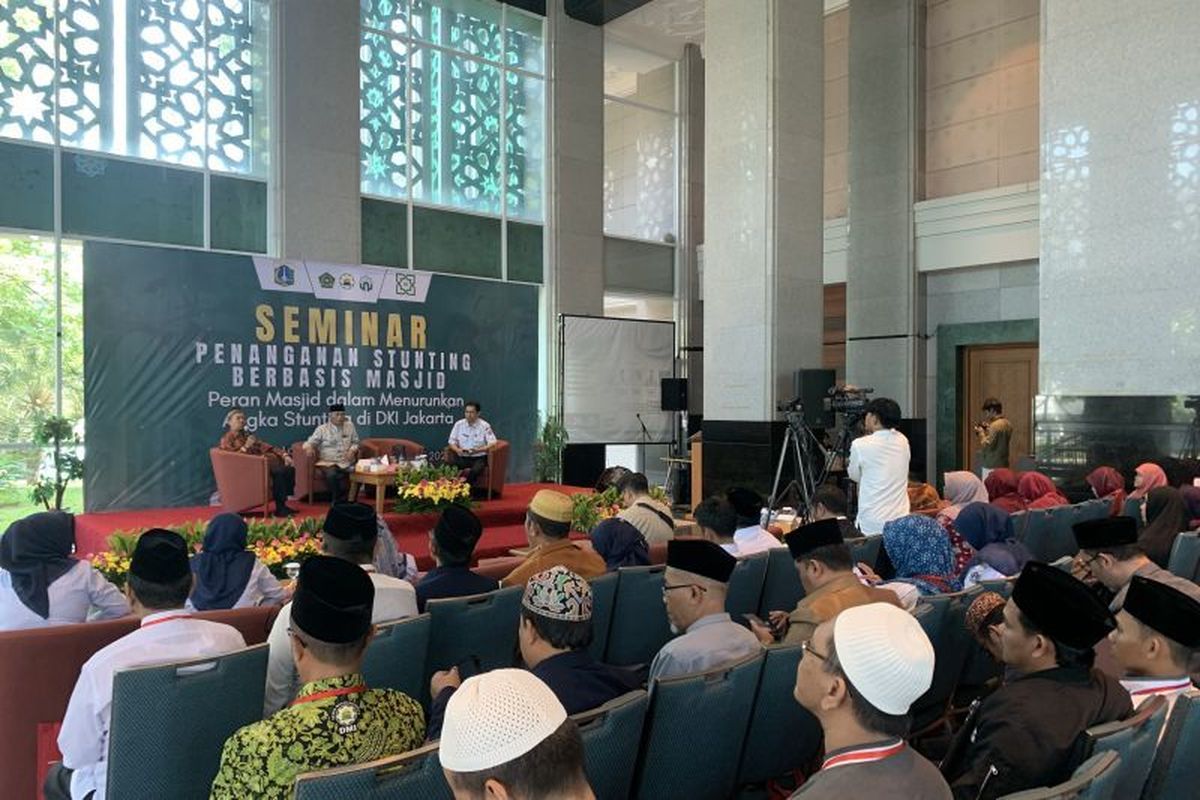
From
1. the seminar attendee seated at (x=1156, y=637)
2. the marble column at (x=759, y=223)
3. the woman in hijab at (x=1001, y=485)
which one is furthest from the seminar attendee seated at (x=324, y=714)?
the marble column at (x=759, y=223)

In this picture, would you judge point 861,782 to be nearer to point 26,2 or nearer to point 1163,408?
point 1163,408

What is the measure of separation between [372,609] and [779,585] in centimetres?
242

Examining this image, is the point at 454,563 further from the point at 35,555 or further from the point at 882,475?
the point at 882,475

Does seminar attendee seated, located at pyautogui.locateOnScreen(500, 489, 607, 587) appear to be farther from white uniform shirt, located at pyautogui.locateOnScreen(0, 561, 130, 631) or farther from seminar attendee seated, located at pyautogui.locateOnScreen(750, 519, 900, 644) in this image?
white uniform shirt, located at pyautogui.locateOnScreen(0, 561, 130, 631)

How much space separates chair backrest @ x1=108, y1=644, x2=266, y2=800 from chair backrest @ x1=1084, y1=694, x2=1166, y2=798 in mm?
2011

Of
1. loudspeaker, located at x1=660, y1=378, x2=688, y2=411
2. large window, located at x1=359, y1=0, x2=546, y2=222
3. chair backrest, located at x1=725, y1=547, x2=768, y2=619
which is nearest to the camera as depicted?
chair backrest, located at x1=725, y1=547, x2=768, y2=619

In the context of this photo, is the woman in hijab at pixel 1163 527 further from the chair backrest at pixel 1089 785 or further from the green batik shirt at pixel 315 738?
the green batik shirt at pixel 315 738

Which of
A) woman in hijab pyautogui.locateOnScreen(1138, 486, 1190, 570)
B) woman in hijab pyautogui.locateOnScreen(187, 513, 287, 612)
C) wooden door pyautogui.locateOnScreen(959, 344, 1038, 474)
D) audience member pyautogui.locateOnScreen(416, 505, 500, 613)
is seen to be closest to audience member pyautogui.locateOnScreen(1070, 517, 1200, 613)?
woman in hijab pyautogui.locateOnScreen(1138, 486, 1190, 570)

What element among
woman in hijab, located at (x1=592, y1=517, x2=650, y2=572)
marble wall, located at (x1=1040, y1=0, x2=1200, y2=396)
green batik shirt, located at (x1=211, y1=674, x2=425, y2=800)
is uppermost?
marble wall, located at (x1=1040, y1=0, x2=1200, y2=396)

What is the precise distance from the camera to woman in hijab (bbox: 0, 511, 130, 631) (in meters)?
3.37

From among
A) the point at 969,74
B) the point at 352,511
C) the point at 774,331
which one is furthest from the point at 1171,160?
the point at 352,511

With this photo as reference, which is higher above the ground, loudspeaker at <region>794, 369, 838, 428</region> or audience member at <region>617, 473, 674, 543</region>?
loudspeaker at <region>794, 369, 838, 428</region>

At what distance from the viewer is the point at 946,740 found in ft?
10.6

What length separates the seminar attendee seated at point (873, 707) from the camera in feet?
5.04
